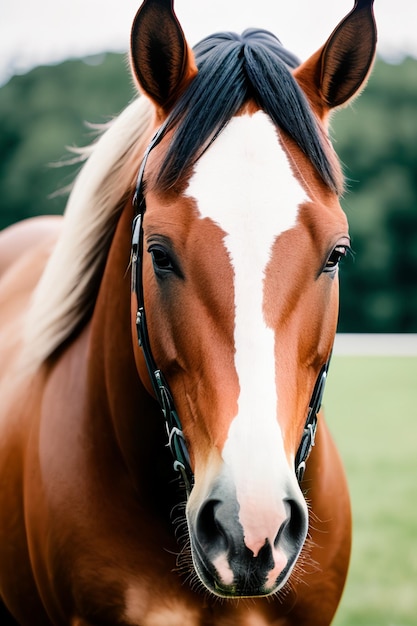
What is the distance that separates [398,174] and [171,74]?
27451 millimetres

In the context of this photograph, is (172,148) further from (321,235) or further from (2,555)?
(2,555)

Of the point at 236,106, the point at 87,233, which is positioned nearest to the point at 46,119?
the point at 87,233

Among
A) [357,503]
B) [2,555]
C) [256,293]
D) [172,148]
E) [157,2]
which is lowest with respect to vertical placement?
[357,503]

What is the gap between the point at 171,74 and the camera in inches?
91.0

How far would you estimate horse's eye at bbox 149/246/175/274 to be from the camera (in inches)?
82.8

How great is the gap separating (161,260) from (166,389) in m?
0.36

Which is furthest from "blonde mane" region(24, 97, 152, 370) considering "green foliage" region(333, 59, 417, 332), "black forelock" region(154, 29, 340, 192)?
"green foliage" region(333, 59, 417, 332)

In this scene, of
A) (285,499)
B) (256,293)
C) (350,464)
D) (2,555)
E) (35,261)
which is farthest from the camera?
(350,464)

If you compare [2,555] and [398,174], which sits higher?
[2,555]

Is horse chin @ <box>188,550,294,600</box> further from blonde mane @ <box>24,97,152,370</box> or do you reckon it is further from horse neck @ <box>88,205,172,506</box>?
blonde mane @ <box>24,97,152,370</box>

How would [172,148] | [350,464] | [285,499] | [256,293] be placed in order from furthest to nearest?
[350,464]
[172,148]
[256,293]
[285,499]

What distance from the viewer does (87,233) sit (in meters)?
2.79

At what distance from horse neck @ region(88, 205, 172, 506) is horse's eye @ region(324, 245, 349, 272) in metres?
0.71

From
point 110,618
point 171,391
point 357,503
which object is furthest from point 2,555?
point 357,503
